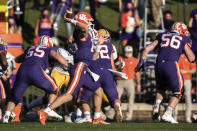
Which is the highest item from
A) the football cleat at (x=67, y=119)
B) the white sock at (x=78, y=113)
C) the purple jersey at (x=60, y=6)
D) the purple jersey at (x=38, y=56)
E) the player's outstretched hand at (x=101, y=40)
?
the player's outstretched hand at (x=101, y=40)

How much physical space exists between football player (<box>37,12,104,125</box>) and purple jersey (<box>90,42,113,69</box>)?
28.4 inches

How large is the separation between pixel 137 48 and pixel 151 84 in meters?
2.30

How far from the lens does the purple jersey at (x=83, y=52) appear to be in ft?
39.5

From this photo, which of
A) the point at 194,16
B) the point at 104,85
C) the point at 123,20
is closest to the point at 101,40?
the point at 104,85

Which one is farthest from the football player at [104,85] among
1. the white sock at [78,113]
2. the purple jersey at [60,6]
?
the purple jersey at [60,6]

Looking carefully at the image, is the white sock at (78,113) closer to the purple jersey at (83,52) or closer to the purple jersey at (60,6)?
the purple jersey at (83,52)

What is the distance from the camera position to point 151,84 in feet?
57.2

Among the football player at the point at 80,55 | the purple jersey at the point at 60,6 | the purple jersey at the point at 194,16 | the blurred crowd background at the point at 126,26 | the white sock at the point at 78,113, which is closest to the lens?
the football player at the point at 80,55

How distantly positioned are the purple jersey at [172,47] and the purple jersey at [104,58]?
949mm

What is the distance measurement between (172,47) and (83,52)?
6.26 feet

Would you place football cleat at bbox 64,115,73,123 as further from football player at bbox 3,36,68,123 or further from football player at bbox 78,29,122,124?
football player at bbox 3,36,68,123

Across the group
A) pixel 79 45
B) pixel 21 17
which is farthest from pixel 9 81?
pixel 21 17

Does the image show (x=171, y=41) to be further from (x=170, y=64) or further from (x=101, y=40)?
(x=101, y=40)

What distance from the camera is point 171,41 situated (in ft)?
42.7
